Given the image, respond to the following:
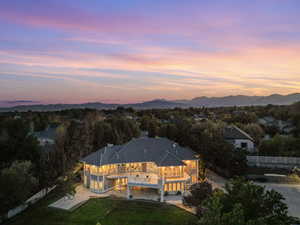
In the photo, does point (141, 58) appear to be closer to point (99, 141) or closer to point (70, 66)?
point (70, 66)

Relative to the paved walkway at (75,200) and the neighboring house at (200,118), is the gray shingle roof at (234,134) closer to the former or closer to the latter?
the neighboring house at (200,118)

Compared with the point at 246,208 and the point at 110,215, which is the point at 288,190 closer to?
the point at 110,215

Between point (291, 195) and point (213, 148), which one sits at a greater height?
point (213, 148)

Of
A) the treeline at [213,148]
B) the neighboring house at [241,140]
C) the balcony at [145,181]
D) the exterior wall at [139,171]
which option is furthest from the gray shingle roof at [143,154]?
the neighboring house at [241,140]

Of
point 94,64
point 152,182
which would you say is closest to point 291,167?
point 152,182

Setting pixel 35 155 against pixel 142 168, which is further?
pixel 35 155

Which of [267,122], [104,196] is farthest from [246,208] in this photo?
[267,122]

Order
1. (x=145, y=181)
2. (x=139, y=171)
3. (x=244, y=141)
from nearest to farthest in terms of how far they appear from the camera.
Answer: (x=145, y=181) < (x=139, y=171) < (x=244, y=141)

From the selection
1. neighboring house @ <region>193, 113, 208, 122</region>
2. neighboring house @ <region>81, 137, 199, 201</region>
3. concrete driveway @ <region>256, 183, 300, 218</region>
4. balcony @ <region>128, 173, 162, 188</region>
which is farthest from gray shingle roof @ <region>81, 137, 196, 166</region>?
neighboring house @ <region>193, 113, 208, 122</region>
